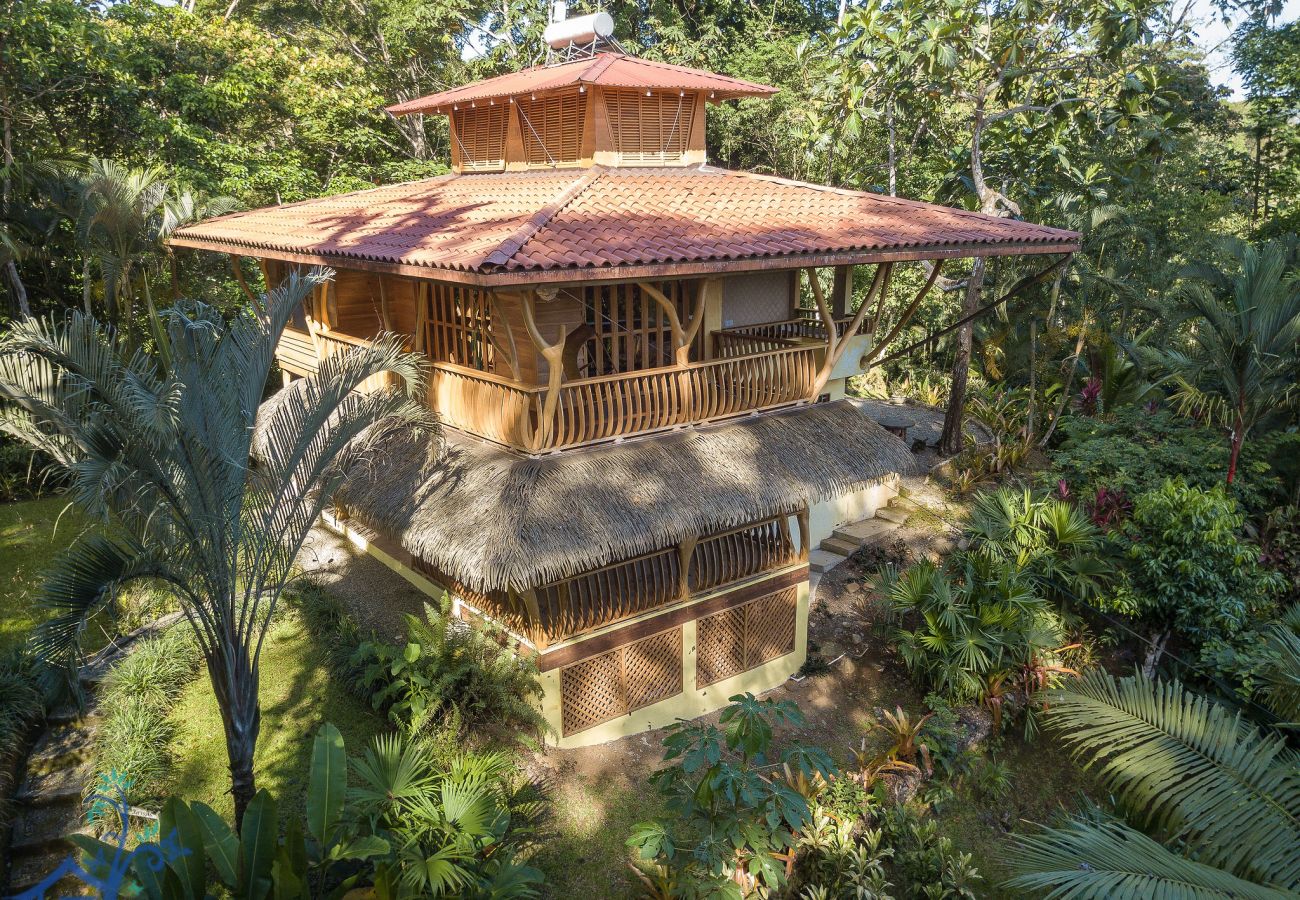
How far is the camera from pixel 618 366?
29.8 ft

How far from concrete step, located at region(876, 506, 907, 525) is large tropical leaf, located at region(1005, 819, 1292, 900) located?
8.41 m

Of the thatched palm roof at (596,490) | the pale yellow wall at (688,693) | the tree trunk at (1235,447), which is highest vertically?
the thatched palm roof at (596,490)

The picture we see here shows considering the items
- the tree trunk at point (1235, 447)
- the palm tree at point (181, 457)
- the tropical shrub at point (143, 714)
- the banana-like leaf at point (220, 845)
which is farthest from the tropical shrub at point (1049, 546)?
the tropical shrub at point (143, 714)

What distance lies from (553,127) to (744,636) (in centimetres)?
687

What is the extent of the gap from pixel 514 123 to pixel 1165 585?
10.2m

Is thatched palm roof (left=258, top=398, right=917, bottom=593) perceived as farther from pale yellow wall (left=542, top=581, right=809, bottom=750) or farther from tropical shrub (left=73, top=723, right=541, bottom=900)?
tropical shrub (left=73, top=723, right=541, bottom=900)

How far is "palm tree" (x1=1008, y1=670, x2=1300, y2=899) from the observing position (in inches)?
203

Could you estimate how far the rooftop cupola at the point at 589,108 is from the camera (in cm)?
1014

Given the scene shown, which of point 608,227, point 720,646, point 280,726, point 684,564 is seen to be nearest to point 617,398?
point 608,227

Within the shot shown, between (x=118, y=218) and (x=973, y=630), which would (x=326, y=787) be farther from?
(x=118, y=218)

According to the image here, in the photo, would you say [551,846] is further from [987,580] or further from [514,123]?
[514,123]

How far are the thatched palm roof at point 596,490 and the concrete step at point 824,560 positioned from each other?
355 centimetres

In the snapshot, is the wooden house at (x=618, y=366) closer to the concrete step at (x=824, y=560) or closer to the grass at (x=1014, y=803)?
the concrete step at (x=824, y=560)

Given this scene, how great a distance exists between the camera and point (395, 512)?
324 inches
